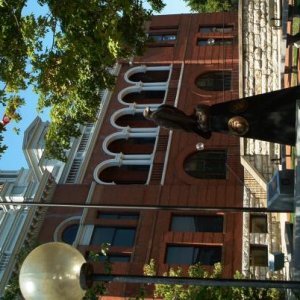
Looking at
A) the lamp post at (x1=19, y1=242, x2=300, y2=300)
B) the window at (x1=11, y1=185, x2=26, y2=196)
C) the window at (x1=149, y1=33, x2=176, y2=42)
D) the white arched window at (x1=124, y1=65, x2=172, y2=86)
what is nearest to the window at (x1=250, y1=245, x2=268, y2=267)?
the window at (x1=11, y1=185, x2=26, y2=196)

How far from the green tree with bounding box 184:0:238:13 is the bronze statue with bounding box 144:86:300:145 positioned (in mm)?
36217

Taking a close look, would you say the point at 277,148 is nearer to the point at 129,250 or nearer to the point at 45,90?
the point at 129,250

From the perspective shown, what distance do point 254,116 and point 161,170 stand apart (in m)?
17.6

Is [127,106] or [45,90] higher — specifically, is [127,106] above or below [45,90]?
above

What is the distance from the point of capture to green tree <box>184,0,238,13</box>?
41906 mm

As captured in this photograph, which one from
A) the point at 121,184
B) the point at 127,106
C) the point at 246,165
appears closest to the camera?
the point at 246,165

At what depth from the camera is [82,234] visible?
22.3m

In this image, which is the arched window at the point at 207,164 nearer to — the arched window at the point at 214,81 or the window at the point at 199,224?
the window at the point at 199,224

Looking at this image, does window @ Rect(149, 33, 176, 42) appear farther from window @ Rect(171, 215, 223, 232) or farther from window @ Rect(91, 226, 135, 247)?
window @ Rect(91, 226, 135, 247)

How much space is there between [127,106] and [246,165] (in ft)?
34.2

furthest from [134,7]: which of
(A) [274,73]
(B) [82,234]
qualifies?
(B) [82,234]

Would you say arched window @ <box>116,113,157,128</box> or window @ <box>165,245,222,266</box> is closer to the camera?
window @ <box>165,245,222,266</box>

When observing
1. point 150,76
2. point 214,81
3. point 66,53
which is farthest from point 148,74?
point 66,53

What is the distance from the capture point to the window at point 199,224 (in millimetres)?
21594
